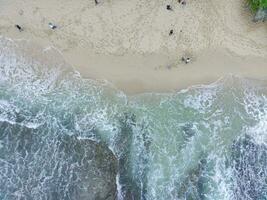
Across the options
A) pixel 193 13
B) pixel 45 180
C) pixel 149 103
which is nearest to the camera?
pixel 45 180

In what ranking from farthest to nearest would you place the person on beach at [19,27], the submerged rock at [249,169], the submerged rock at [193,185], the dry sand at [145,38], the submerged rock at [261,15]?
the submerged rock at [261,15] → the person on beach at [19,27] → the dry sand at [145,38] → the submerged rock at [249,169] → the submerged rock at [193,185]

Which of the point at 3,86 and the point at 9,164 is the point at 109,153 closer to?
the point at 9,164

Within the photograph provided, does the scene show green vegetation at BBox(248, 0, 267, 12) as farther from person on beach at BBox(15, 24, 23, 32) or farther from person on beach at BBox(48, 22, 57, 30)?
person on beach at BBox(15, 24, 23, 32)

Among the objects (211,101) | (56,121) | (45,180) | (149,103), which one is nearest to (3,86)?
(56,121)

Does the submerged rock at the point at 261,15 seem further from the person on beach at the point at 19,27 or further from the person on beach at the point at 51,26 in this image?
the person on beach at the point at 19,27

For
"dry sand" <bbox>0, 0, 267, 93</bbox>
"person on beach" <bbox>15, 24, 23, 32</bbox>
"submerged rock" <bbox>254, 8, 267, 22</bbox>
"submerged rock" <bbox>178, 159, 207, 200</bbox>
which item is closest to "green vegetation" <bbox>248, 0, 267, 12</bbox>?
"submerged rock" <bbox>254, 8, 267, 22</bbox>

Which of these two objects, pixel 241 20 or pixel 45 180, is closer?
pixel 45 180

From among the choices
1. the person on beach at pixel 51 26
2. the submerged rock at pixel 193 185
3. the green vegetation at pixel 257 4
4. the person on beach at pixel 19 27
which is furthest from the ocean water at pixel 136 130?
the green vegetation at pixel 257 4
